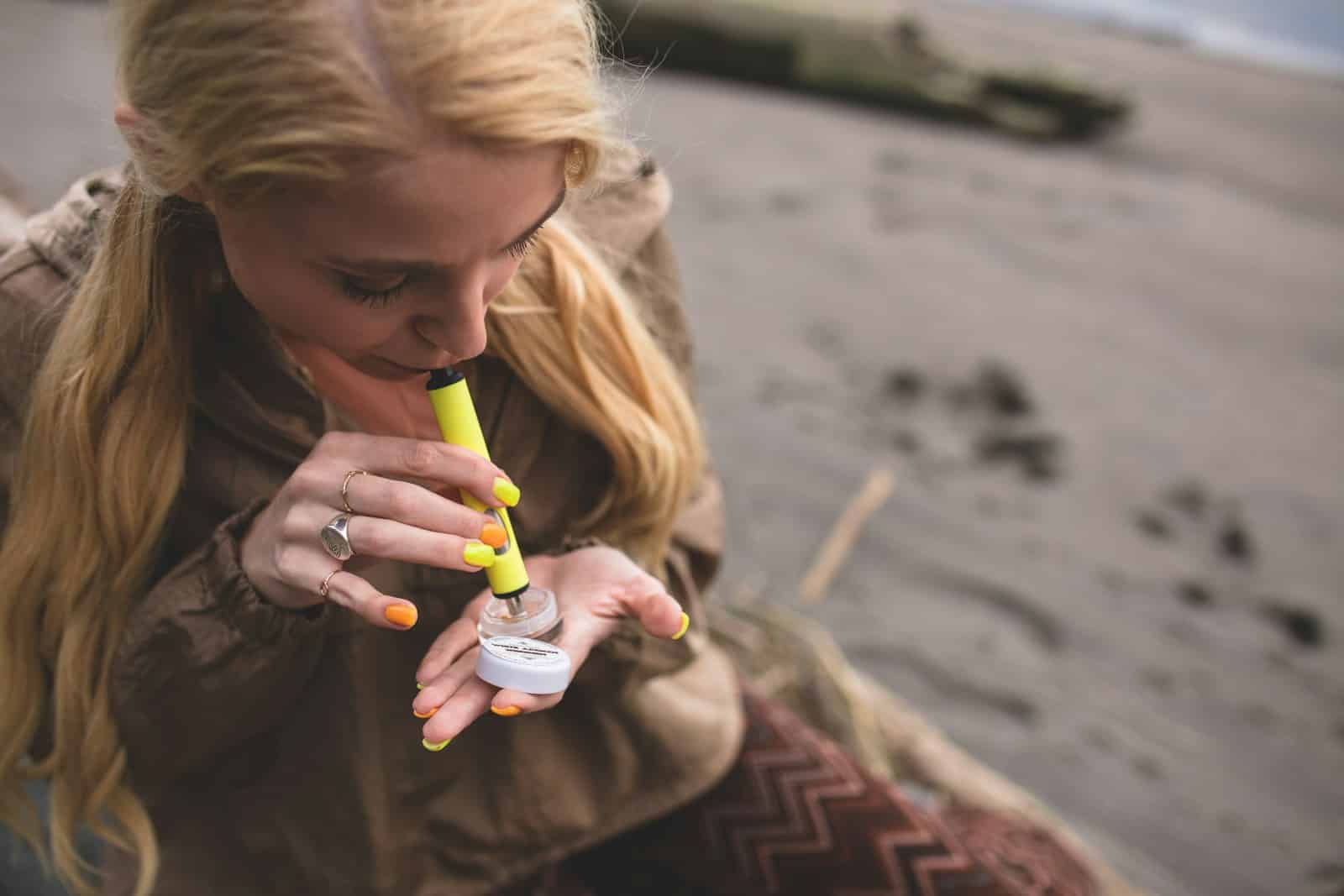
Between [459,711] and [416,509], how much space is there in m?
0.18

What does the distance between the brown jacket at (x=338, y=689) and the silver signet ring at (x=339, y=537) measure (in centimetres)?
16

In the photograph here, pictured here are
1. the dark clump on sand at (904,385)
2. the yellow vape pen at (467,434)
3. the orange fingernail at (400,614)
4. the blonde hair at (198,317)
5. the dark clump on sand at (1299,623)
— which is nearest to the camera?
the blonde hair at (198,317)

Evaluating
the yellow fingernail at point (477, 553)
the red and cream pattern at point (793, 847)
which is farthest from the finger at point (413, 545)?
the red and cream pattern at point (793, 847)

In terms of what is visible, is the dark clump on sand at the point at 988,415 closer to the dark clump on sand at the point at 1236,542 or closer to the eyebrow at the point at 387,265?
the dark clump on sand at the point at 1236,542

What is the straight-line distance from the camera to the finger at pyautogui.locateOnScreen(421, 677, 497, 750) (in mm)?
1008

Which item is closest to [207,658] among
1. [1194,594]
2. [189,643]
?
[189,643]

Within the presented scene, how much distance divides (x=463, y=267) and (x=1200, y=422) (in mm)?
3737

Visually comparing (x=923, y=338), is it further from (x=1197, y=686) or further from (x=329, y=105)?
→ (x=329, y=105)

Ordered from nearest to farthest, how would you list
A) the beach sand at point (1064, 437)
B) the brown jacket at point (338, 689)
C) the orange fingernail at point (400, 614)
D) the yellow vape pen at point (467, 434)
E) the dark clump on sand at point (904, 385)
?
the orange fingernail at point (400, 614) < the yellow vape pen at point (467, 434) < the brown jacket at point (338, 689) < the beach sand at point (1064, 437) < the dark clump on sand at point (904, 385)

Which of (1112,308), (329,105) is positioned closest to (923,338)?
(1112,308)

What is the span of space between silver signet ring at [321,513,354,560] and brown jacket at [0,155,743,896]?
0.16m

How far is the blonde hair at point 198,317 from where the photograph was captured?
35.0 inches

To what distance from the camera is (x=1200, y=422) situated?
410 centimetres

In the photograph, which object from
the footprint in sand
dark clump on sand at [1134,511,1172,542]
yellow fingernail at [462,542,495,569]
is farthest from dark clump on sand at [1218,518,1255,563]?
yellow fingernail at [462,542,495,569]
